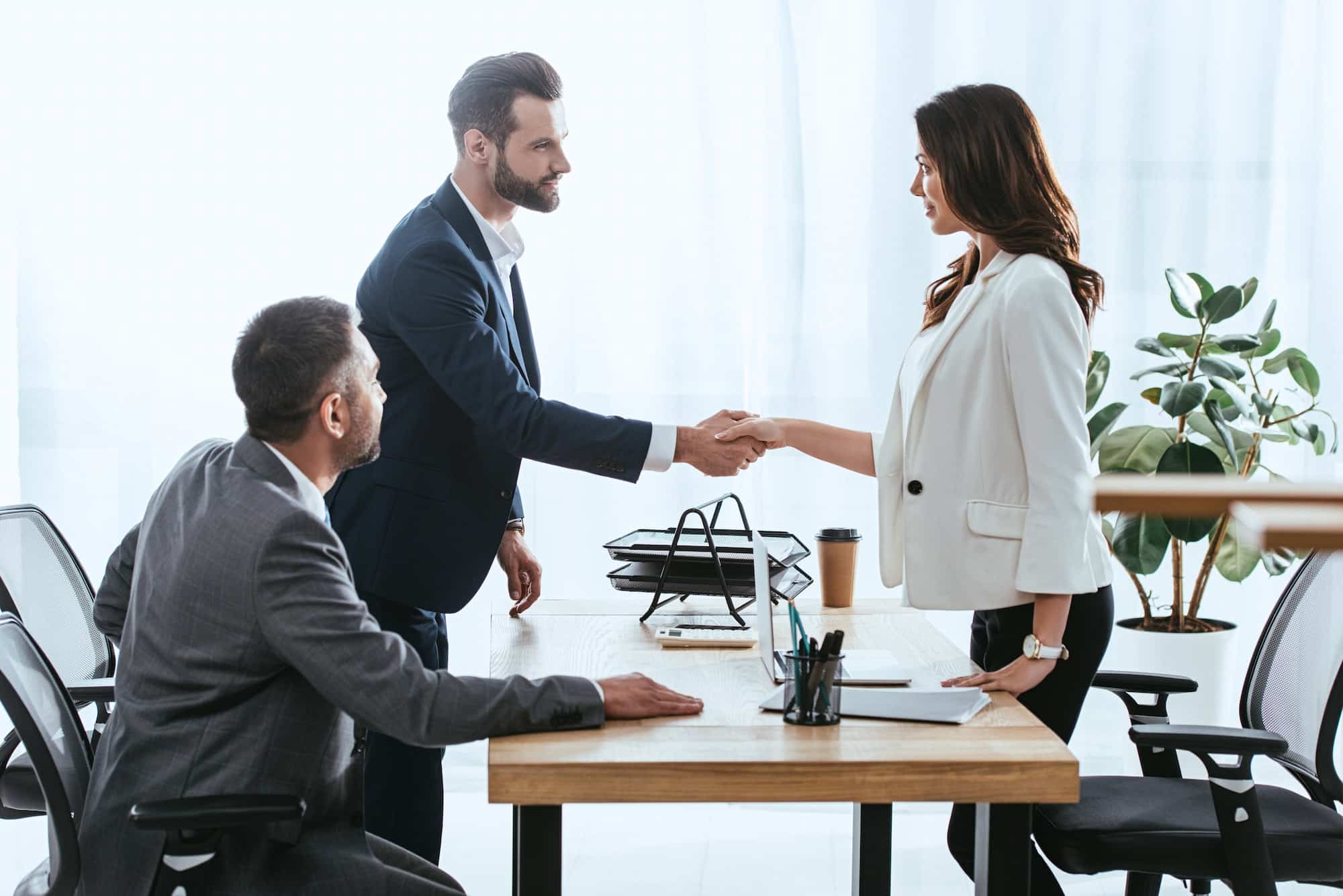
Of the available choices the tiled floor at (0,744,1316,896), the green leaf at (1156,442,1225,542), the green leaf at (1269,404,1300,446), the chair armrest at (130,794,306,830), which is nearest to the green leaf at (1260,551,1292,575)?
the green leaf at (1156,442,1225,542)

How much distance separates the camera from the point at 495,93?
2354 millimetres

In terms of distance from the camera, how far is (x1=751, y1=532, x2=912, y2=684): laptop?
171cm

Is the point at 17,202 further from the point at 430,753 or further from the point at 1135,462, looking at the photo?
the point at 1135,462

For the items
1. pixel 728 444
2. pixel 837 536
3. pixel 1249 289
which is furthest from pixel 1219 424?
pixel 728 444

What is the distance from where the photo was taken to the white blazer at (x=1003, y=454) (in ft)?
5.74

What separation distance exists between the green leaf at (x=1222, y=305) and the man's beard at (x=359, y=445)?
2278 mm

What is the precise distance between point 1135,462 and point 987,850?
1948mm

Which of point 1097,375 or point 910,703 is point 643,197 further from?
point 910,703

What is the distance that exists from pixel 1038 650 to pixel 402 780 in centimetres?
115

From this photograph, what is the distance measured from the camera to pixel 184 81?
11.9 feet

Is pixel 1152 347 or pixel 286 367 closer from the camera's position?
pixel 286 367

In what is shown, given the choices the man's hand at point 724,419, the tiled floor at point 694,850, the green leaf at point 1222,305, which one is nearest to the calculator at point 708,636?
the man's hand at point 724,419

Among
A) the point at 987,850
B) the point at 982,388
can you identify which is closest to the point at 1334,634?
the point at 982,388

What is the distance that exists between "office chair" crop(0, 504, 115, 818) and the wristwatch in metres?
1.58
